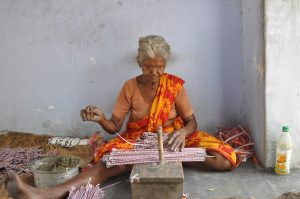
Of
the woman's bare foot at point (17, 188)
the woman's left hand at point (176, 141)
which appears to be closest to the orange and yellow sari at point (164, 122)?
the woman's left hand at point (176, 141)

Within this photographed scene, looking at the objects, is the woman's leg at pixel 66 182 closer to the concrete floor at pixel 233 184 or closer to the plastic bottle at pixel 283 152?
the concrete floor at pixel 233 184

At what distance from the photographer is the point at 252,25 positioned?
3.89 meters

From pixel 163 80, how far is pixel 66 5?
4.62 feet

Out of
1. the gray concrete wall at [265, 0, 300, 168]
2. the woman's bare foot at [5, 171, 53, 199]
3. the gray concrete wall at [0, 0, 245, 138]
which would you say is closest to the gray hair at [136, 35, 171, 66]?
the gray concrete wall at [0, 0, 245, 138]

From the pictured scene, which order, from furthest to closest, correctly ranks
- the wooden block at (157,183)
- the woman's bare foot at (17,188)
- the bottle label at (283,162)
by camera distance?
the bottle label at (283,162)
the woman's bare foot at (17,188)
the wooden block at (157,183)

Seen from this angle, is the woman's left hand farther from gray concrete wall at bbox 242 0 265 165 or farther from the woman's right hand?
gray concrete wall at bbox 242 0 265 165

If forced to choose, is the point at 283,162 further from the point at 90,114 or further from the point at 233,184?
the point at 90,114

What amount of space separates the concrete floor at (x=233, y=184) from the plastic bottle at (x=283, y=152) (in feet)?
0.21

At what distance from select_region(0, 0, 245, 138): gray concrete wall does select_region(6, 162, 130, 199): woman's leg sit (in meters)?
1.14

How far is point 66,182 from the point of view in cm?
338

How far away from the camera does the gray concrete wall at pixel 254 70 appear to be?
3686 mm

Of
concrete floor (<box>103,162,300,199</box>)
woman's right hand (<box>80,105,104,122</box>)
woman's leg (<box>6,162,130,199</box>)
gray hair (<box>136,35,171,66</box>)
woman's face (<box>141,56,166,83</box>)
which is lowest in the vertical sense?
concrete floor (<box>103,162,300,199</box>)

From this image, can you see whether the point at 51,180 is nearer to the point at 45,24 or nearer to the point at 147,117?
the point at 147,117

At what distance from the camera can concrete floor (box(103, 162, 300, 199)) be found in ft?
11.0
